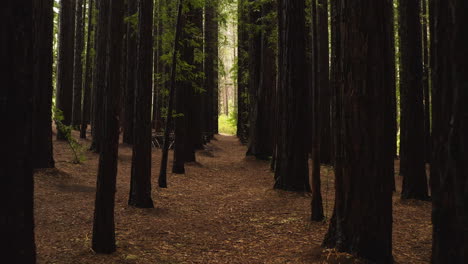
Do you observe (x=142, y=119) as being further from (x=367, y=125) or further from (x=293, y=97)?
(x=367, y=125)

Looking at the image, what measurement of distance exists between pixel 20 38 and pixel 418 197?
9.40 metres

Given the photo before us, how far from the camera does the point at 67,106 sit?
16.8 m

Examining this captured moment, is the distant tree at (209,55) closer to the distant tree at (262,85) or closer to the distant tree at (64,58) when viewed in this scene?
the distant tree at (262,85)

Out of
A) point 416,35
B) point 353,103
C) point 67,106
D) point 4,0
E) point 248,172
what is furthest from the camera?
point 67,106

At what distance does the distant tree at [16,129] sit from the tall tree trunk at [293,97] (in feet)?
26.4

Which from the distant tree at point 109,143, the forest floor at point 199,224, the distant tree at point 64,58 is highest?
the distant tree at point 64,58

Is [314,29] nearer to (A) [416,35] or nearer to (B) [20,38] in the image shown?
(A) [416,35]

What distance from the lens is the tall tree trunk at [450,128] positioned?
258 centimetres

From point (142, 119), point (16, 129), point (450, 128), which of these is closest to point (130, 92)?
point (142, 119)

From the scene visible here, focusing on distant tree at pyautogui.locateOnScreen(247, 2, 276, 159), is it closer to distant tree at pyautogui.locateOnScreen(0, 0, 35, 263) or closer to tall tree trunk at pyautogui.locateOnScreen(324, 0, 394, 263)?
tall tree trunk at pyautogui.locateOnScreen(324, 0, 394, 263)

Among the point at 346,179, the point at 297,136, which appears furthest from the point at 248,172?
the point at 346,179

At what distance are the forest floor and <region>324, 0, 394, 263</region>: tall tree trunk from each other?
507mm

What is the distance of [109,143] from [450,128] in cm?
436

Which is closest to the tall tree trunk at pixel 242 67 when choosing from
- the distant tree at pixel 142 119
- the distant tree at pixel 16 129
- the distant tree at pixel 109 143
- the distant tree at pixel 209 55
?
the distant tree at pixel 209 55
